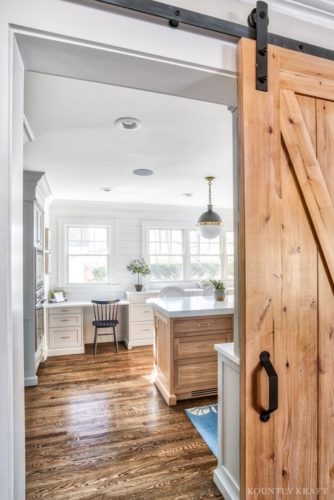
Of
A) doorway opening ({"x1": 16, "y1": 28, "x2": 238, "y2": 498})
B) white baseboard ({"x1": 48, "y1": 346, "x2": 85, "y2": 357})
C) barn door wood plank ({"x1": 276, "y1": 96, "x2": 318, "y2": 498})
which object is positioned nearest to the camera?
barn door wood plank ({"x1": 276, "y1": 96, "x2": 318, "y2": 498})

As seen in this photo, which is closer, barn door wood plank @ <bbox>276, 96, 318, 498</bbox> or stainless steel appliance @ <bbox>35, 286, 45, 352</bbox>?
barn door wood plank @ <bbox>276, 96, 318, 498</bbox>

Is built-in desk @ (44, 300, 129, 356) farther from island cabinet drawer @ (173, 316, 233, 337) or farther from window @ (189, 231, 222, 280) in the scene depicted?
window @ (189, 231, 222, 280)

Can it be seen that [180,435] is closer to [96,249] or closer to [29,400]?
[29,400]

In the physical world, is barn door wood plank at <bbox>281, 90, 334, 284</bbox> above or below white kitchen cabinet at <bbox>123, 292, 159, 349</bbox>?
above

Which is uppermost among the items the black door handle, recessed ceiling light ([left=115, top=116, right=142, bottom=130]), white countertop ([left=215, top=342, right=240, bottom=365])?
recessed ceiling light ([left=115, top=116, right=142, bottom=130])

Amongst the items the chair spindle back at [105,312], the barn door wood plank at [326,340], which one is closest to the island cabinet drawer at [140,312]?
the chair spindle back at [105,312]

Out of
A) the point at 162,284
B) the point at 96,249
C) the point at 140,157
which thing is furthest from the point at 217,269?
the point at 140,157

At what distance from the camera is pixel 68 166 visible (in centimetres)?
343

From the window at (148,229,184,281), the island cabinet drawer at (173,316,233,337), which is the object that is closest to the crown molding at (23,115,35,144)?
the island cabinet drawer at (173,316,233,337)

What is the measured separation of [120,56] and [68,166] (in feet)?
8.63

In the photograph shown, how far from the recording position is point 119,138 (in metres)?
2.62

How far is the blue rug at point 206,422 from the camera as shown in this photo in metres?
2.41

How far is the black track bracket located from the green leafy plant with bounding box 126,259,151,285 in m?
4.79

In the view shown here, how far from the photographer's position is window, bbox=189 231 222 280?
20.4 feet
